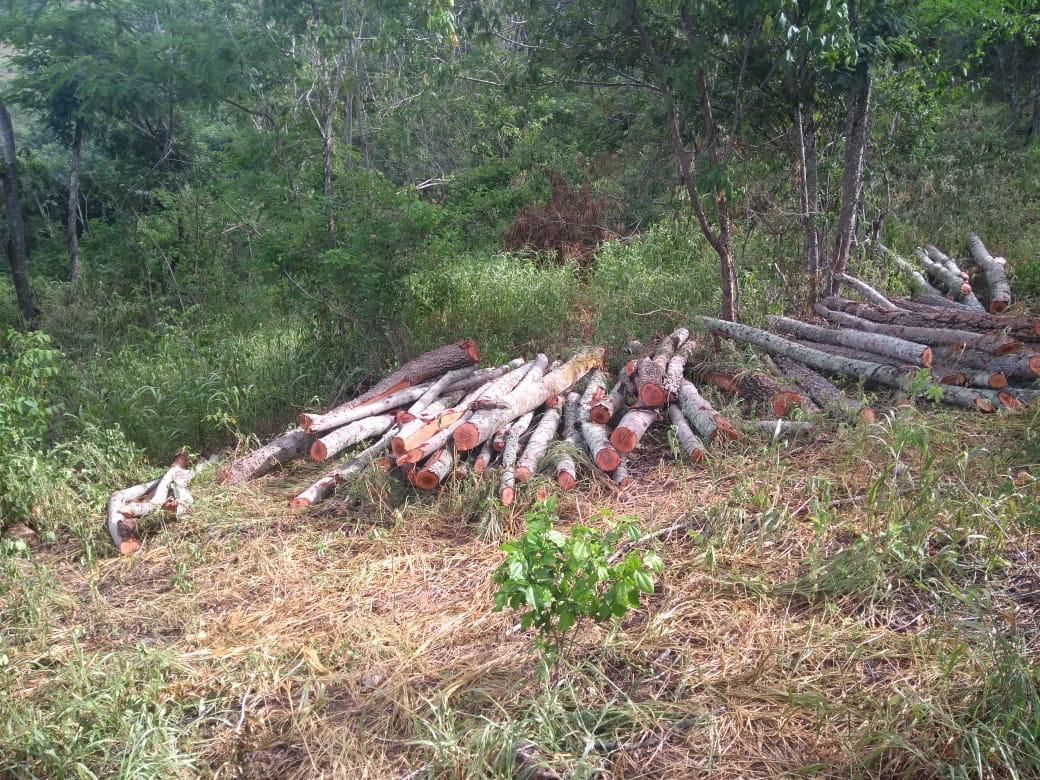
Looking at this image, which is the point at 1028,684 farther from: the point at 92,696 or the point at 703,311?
the point at 703,311

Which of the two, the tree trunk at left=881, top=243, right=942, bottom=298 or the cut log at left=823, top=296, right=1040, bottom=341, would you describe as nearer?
the cut log at left=823, top=296, right=1040, bottom=341

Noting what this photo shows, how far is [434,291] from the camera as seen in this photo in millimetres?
7406

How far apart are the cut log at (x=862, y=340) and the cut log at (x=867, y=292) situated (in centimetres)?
91

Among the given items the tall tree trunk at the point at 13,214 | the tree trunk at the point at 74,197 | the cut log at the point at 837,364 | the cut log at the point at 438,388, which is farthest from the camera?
the tree trunk at the point at 74,197

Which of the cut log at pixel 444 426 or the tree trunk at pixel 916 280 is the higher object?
the cut log at pixel 444 426

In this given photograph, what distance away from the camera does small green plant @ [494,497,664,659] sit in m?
2.78

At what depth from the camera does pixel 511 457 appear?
4.86 m

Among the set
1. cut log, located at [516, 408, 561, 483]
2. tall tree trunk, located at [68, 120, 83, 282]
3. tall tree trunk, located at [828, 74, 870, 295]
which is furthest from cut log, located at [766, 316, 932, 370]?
tall tree trunk, located at [68, 120, 83, 282]

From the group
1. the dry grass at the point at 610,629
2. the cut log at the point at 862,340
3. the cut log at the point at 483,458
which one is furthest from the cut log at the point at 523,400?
the cut log at the point at 862,340

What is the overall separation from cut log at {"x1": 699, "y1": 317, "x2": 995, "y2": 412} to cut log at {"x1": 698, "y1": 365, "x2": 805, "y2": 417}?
0.43m

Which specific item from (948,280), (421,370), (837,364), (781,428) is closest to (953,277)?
(948,280)

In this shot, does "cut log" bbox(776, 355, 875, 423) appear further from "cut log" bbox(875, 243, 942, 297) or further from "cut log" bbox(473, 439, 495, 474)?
"cut log" bbox(875, 243, 942, 297)

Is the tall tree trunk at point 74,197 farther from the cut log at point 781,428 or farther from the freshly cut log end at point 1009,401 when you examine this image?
the freshly cut log end at point 1009,401

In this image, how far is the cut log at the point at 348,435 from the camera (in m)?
5.36
